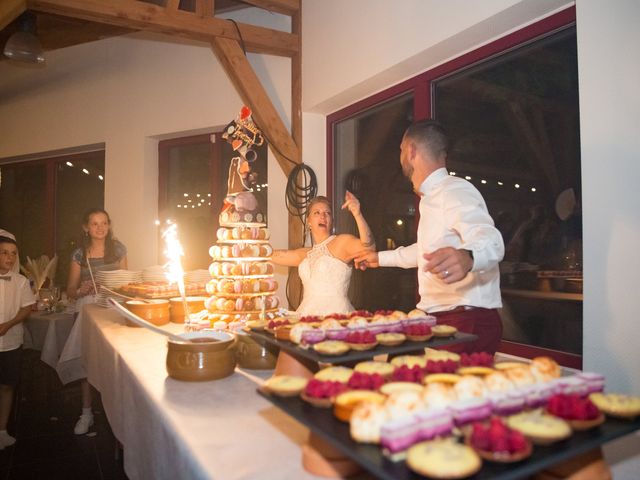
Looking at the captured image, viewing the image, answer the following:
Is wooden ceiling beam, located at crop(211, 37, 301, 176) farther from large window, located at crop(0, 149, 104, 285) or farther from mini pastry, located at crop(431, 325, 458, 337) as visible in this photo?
large window, located at crop(0, 149, 104, 285)

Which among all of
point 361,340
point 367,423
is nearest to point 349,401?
point 367,423

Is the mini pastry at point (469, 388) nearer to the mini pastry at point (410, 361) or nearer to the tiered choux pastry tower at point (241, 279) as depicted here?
the mini pastry at point (410, 361)

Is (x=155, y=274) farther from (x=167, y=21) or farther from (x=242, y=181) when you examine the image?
(x=167, y=21)

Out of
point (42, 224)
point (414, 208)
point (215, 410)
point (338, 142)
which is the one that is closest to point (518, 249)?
point (414, 208)

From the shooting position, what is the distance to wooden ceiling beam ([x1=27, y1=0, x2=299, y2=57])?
3.41 metres

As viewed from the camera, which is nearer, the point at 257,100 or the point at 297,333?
the point at 297,333

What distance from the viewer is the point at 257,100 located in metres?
4.26

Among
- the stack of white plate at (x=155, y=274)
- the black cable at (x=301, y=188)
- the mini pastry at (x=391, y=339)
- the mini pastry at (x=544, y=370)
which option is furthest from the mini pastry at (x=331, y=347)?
the black cable at (x=301, y=188)

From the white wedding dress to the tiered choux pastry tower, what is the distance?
0.51 metres

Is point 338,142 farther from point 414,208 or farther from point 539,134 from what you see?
point 539,134

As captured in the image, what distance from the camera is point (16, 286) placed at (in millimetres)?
3705

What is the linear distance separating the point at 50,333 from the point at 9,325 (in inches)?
32.8

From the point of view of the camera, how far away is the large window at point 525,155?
7.51 feet

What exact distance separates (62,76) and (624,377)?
7.30 meters
